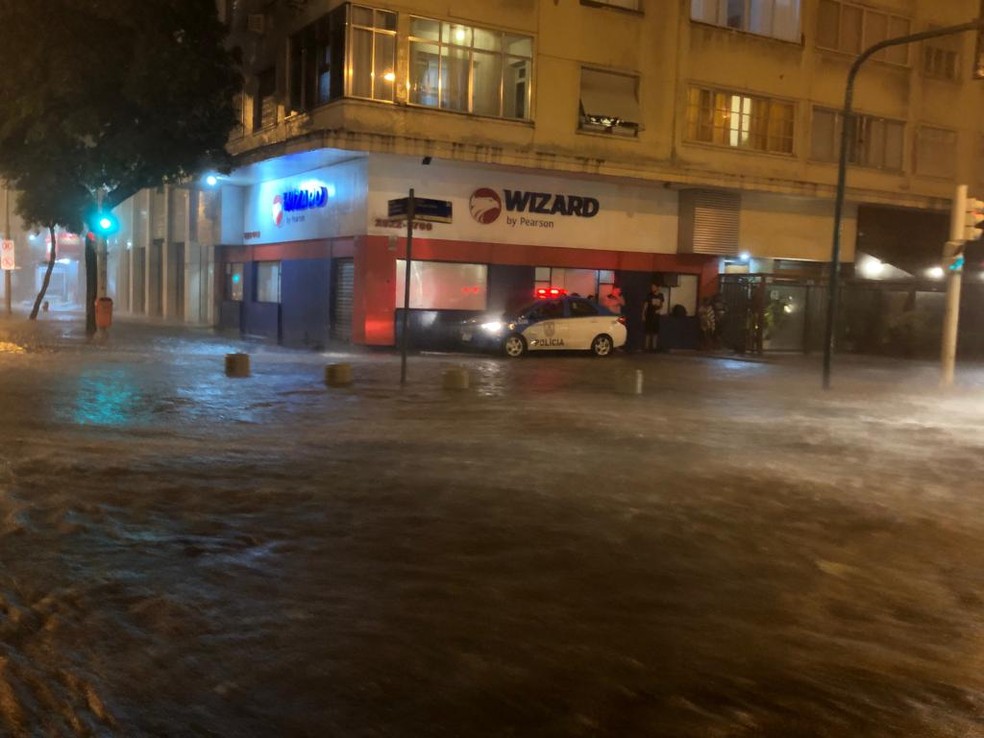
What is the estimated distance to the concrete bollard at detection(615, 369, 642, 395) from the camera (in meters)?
16.2

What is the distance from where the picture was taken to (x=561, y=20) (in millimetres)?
24656

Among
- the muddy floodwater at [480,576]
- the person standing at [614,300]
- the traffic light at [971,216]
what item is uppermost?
the traffic light at [971,216]

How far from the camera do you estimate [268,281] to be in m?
30.1

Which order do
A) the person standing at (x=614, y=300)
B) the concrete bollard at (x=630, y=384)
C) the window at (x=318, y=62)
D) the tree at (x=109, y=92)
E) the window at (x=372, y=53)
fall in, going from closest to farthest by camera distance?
the concrete bollard at (x=630, y=384) < the tree at (x=109, y=92) < the window at (x=372, y=53) < the window at (x=318, y=62) < the person standing at (x=614, y=300)

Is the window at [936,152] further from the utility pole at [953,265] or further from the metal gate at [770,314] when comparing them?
the utility pole at [953,265]

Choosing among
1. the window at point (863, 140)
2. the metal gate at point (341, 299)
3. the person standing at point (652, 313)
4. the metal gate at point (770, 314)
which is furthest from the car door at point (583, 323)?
the window at point (863, 140)

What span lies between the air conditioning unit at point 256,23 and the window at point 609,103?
9463 millimetres

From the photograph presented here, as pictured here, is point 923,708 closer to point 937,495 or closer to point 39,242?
point 937,495

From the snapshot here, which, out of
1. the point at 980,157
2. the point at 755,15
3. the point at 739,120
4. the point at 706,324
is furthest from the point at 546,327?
the point at 980,157

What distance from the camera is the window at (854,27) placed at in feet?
96.6

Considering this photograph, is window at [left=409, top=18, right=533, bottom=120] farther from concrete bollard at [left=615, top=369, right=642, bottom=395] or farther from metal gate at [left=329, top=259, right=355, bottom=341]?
concrete bollard at [left=615, top=369, right=642, bottom=395]

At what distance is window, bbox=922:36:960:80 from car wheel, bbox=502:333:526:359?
62.4 feet

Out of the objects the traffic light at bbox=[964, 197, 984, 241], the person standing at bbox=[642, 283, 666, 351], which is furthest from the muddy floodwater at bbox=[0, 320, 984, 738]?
the person standing at bbox=[642, 283, 666, 351]

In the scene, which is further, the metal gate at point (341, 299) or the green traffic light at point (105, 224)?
the metal gate at point (341, 299)
